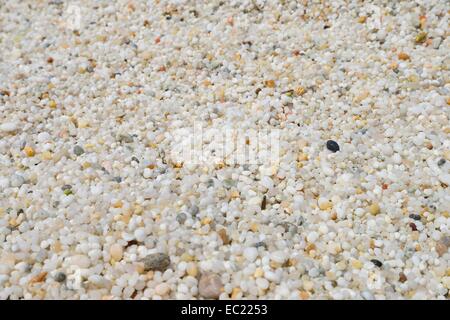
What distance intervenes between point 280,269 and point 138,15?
12.1ft

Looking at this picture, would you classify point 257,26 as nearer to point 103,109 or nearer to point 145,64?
point 145,64

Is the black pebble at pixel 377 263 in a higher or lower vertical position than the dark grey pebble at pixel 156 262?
lower

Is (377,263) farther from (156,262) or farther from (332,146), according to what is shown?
(156,262)

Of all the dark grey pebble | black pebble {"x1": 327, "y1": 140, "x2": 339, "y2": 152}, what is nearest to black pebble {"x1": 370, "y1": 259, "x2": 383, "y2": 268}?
black pebble {"x1": 327, "y1": 140, "x2": 339, "y2": 152}

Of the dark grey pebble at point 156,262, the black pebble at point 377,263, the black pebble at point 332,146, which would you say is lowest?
the black pebble at point 377,263

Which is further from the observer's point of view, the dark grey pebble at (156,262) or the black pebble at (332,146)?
the black pebble at (332,146)

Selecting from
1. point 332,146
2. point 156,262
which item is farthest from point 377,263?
point 156,262

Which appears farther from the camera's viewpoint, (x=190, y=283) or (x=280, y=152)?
(x=280, y=152)

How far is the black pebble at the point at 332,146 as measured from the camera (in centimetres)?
391

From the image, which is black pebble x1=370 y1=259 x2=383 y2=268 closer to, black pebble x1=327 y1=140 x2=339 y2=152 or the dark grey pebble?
black pebble x1=327 y1=140 x2=339 y2=152

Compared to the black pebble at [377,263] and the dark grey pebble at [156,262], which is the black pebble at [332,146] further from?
the dark grey pebble at [156,262]

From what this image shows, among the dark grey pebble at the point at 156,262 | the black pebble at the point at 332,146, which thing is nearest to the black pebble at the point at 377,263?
the black pebble at the point at 332,146

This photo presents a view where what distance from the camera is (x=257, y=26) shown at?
5328 mm
